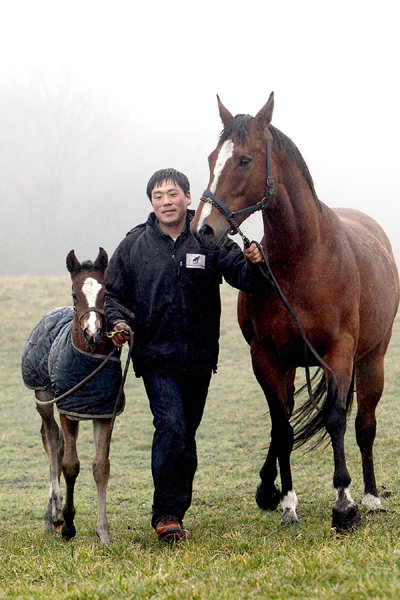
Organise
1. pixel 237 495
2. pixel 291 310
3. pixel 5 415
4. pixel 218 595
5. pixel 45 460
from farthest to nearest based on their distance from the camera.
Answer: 1. pixel 5 415
2. pixel 45 460
3. pixel 237 495
4. pixel 291 310
5. pixel 218 595

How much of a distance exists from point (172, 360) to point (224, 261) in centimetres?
72

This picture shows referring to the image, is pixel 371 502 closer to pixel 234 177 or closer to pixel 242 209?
pixel 242 209

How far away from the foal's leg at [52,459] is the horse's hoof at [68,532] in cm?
33

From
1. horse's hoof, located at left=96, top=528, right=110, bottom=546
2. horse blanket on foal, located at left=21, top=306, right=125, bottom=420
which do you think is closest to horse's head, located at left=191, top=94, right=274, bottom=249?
horse blanket on foal, located at left=21, top=306, right=125, bottom=420

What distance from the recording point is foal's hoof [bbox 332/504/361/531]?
469 cm

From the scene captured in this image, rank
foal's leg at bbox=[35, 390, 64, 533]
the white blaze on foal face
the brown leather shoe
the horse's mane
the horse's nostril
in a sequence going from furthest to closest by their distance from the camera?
foal's leg at bbox=[35, 390, 64, 533]
the brown leather shoe
the horse's mane
the white blaze on foal face
the horse's nostril

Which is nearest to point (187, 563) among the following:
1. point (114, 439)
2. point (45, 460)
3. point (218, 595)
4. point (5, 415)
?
point (218, 595)

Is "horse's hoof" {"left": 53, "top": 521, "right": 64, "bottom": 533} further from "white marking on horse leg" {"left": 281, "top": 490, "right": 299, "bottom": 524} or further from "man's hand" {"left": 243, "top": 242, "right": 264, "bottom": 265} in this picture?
"man's hand" {"left": 243, "top": 242, "right": 264, "bottom": 265}

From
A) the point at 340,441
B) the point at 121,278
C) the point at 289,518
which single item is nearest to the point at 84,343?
the point at 121,278

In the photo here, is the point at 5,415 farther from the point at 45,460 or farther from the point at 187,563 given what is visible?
the point at 187,563

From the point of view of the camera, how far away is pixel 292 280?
4.89 m

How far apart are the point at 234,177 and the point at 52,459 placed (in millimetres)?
2884

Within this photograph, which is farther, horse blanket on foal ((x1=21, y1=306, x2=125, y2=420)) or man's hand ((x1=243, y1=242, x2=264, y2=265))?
horse blanket on foal ((x1=21, y1=306, x2=125, y2=420))

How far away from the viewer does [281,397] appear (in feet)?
17.6
